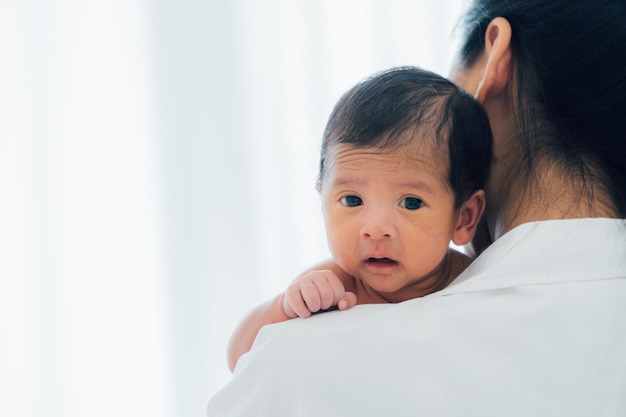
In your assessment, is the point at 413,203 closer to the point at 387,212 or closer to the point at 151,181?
the point at 387,212

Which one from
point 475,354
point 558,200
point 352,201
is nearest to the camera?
point 475,354

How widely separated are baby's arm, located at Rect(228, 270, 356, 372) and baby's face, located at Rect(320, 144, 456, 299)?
0.06 metres

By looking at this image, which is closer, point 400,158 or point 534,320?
point 534,320

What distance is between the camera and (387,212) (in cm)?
101

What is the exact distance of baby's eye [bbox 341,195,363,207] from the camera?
3.40ft

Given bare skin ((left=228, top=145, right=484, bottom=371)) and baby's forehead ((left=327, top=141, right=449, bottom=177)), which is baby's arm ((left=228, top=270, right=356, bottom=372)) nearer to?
bare skin ((left=228, top=145, right=484, bottom=371))

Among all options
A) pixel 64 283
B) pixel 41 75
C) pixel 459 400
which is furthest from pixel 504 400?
pixel 41 75

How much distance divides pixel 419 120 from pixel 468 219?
0.19 m

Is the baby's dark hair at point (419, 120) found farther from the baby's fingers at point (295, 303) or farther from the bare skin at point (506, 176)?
the baby's fingers at point (295, 303)

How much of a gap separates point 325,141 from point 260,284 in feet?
3.80

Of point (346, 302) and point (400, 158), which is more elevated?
point (400, 158)

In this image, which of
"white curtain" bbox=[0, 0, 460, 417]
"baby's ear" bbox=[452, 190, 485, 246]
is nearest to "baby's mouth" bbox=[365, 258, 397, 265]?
"baby's ear" bbox=[452, 190, 485, 246]

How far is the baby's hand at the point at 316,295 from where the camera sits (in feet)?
3.16

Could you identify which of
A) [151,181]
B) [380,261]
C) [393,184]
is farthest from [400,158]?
[151,181]
